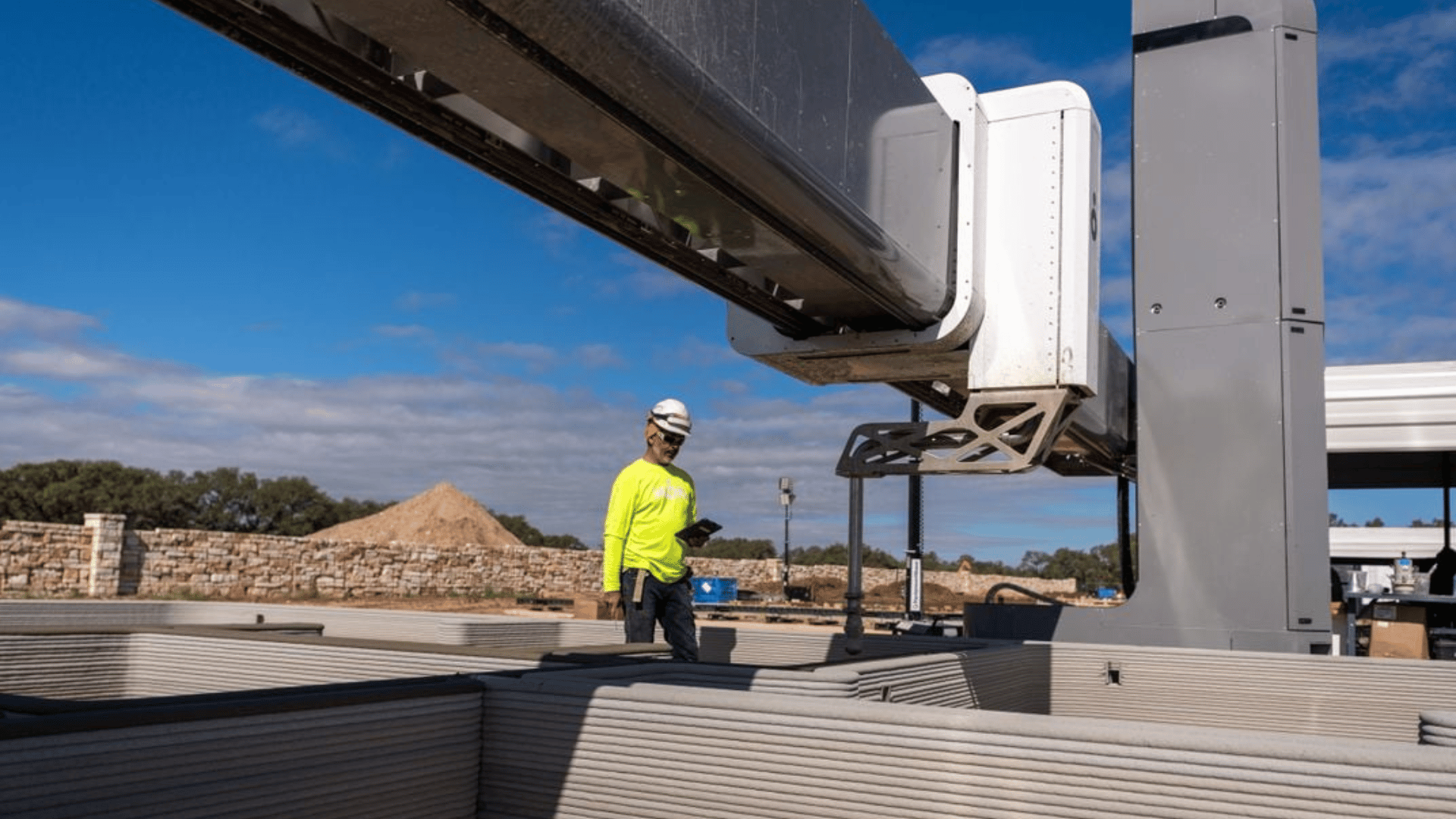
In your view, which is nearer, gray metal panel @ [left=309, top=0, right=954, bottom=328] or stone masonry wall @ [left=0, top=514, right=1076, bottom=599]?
gray metal panel @ [left=309, top=0, right=954, bottom=328]

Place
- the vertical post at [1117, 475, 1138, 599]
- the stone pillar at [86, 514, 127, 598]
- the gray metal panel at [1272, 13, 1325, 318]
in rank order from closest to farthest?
the gray metal panel at [1272, 13, 1325, 318]
the vertical post at [1117, 475, 1138, 599]
the stone pillar at [86, 514, 127, 598]

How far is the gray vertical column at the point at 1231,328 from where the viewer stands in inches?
234

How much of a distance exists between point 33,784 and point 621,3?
1.92 m

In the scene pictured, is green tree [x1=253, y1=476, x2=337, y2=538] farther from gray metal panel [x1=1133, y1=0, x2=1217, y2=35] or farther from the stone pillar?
gray metal panel [x1=1133, y1=0, x2=1217, y2=35]

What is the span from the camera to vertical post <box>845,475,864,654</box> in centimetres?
532

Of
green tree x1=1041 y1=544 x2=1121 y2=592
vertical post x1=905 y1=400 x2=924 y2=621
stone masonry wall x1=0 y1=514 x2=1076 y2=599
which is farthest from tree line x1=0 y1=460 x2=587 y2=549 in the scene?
green tree x1=1041 y1=544 x2=1121 y2=592

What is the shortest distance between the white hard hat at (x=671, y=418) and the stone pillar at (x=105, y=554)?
846 inches

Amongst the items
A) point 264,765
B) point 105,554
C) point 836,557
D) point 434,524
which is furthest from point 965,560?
point 264,765

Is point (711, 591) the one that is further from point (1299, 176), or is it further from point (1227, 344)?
point (1299, 176)

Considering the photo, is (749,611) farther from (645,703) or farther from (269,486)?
(269,486)

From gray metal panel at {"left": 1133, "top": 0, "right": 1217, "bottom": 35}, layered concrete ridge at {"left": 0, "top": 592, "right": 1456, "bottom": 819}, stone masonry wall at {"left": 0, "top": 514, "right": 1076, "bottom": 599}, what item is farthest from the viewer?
stone masonry wall at {"left": 0, "top": 514, "right": 1076, "bottom": 599}

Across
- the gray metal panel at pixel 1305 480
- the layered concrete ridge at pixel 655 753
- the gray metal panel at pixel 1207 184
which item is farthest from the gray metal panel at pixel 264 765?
the gray metal panel at pixel 1207 184

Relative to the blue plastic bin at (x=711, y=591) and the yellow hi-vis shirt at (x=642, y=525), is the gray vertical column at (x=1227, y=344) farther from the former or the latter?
the blue plastic bin at (x=711, y=591)

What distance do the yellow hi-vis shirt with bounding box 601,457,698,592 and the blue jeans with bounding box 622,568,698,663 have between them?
37mm
